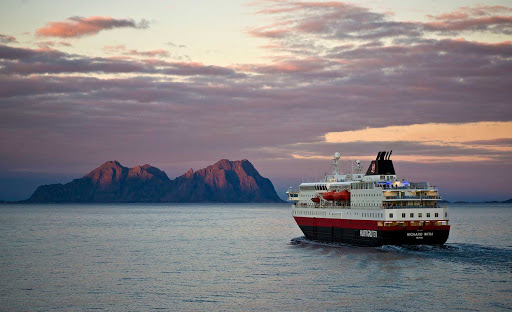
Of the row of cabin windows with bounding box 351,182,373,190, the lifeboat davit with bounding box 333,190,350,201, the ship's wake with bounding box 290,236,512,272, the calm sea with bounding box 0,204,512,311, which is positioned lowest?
the calm sea with bounding box 0,204,512,311

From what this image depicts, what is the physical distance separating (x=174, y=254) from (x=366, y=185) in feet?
97.8

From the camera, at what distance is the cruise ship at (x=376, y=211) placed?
73.0 meters

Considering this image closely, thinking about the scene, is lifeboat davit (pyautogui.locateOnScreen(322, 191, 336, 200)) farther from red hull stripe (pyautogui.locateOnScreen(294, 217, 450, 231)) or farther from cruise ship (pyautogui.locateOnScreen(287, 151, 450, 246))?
red hull stripe (pyautogui.locateOnScreen(294, 217, 450, 231))

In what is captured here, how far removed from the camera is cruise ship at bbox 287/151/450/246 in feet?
240

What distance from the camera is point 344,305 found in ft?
147

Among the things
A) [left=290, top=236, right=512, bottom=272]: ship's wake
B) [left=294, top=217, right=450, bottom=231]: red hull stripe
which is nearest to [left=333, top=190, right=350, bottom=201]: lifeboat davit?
[left=294, top=217, right=450, bottom=231]: red hull stripe

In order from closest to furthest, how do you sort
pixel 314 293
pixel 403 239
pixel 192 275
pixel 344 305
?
pixel 344 305, pixel 314 293, pixel 192 275, pixel 403 239

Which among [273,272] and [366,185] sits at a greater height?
[366,185]

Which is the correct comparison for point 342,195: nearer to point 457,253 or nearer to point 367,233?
point 367,233

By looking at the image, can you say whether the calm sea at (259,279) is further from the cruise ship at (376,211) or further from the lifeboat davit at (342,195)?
the lifeboat davit at (342,195)

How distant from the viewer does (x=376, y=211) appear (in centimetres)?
7469

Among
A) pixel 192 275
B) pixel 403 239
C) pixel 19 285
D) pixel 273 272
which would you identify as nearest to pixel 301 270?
pixel 273 272

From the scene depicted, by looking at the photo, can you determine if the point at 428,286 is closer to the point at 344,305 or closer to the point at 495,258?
the point at 344,305

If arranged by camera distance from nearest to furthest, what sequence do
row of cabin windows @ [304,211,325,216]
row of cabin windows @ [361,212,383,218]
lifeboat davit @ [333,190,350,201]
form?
row of cabin windows @ [361,212,383,218], lifeboat davit @ [333,190,350,201], row of cabin windows @ [304,211,325,216]
